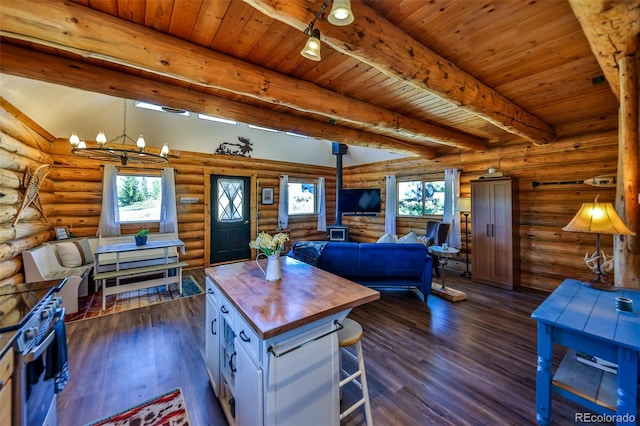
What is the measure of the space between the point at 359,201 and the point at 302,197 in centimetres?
177

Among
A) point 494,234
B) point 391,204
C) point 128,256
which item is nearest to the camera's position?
point 494,234

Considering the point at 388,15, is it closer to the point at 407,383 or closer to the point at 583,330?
the point at 583,330

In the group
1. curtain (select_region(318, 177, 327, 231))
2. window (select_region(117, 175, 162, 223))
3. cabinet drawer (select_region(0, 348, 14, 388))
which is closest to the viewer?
cabinet drawer (select_region(0, 348, 14, 388))

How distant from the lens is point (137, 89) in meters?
2.54

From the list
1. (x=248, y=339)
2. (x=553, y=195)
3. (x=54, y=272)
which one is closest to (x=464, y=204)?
(x=553, y=195)

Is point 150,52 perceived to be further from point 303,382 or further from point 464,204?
point 464,204

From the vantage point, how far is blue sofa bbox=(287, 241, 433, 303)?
11.8ft

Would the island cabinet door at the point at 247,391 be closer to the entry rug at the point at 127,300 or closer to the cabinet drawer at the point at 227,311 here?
the cabinet drawer at the point at 227,311

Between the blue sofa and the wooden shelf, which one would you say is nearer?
the wooden shelf

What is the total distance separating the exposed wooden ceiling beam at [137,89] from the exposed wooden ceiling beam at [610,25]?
296cm

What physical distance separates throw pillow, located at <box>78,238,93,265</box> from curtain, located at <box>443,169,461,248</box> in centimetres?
683

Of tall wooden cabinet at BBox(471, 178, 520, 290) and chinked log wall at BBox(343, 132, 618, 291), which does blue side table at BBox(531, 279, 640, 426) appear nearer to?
tall wooden cabinet at BBox(471, 178, 520, 290)

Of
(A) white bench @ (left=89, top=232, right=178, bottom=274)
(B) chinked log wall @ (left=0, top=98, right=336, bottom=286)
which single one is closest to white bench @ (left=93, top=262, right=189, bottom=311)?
(A) white bench @ (left=89, top=232, right=178, bottom=274)

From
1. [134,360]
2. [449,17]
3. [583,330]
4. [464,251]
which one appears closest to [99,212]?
[134,360]
